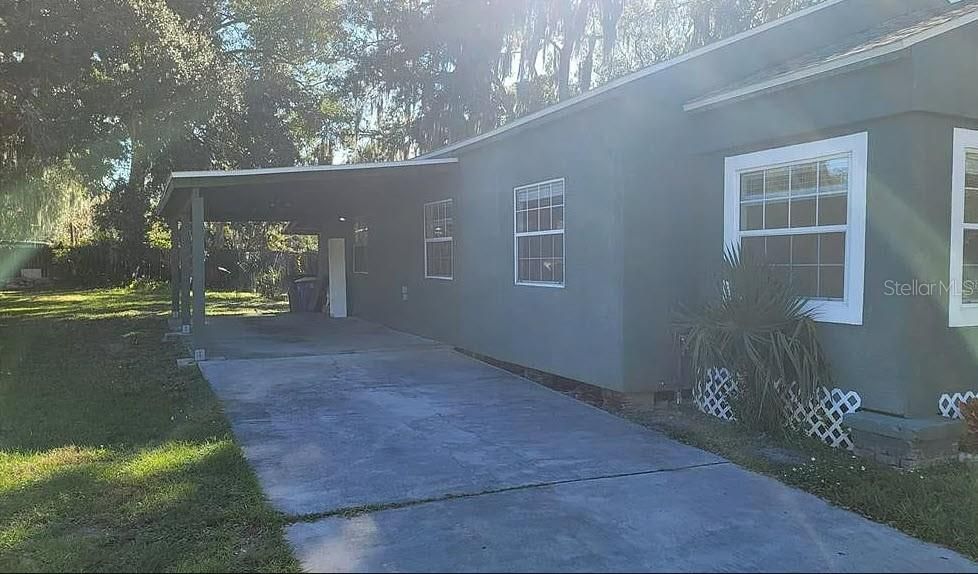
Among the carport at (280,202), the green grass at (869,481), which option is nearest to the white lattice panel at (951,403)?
the green grass at (869,481)

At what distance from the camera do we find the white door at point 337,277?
1802 centimetres

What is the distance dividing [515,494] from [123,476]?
2925 millimetres

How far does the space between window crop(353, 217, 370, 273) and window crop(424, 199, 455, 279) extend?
354cm

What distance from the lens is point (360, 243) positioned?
17.0 metres

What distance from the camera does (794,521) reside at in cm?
438

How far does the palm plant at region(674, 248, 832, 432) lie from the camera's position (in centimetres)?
616

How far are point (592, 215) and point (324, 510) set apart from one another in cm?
451

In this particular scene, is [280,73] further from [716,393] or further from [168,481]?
[168,481]

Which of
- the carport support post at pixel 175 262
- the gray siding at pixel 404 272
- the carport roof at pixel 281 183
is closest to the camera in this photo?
the carport roof at pixel 281 183

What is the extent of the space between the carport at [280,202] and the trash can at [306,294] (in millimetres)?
467

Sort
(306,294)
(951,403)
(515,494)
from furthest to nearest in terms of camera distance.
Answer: (306,294), (951,403), (515,494)

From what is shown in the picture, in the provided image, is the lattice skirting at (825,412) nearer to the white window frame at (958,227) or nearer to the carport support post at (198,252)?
the white window frame at (958,227)

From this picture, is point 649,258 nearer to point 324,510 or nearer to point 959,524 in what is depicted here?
point 959,524

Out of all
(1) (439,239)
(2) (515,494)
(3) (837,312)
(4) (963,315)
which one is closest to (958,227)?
(4) (963,315)
